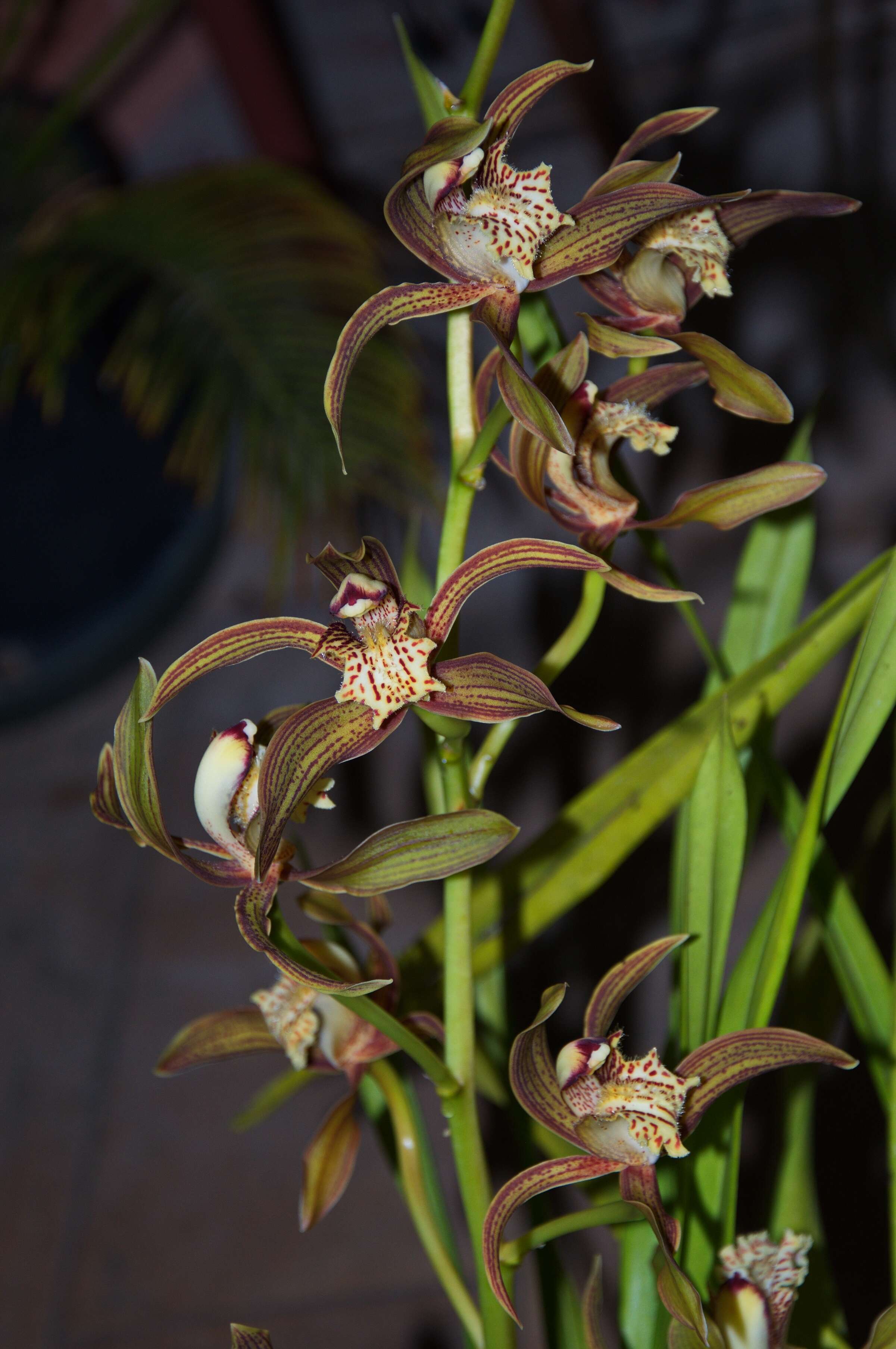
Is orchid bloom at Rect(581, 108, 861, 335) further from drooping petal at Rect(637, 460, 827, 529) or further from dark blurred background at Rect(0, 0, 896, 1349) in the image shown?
dark blurred background at Rect(0, 0, 896, 1349)

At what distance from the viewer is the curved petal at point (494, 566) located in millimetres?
393

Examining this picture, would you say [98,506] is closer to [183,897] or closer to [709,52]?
[183,897]

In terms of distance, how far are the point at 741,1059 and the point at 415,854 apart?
0.15 metres

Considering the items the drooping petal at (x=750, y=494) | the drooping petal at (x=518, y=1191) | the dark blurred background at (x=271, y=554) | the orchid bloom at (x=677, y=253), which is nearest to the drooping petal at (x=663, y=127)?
the orchid bloom at (x=677, y=253)

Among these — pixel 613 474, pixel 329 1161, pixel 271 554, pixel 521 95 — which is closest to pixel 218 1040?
pixel 329 1161

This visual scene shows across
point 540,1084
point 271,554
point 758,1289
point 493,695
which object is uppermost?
point 271,554

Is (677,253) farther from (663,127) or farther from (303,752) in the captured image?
(303,752)

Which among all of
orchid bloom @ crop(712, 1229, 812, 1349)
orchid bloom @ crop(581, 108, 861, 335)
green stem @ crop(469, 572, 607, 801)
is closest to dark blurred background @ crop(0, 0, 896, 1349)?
orchid bloom @ crop(712, 1229, 812, 1349)

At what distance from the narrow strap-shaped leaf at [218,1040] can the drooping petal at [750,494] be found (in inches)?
11.2

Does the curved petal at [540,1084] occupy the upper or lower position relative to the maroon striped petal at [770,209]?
lower

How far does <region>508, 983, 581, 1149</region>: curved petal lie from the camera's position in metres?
0.41

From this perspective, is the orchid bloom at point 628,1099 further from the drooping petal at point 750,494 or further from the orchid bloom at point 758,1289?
the drooping petal at point 750,494

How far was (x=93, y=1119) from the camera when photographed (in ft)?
4.81

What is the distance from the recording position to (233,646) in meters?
0.42
